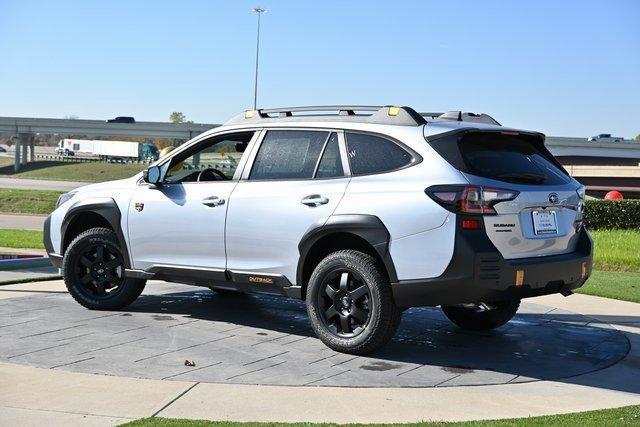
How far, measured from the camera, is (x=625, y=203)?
21.5 meters

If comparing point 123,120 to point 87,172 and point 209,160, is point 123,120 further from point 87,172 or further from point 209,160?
point 209,160

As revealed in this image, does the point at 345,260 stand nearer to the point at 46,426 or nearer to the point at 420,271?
the point at 420,271

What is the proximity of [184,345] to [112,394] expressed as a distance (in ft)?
4.83

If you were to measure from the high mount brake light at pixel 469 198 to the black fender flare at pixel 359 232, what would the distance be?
501 mm

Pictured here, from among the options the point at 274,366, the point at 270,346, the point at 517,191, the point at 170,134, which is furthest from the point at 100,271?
the point at 170,134

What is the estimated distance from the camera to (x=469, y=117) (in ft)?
22.5

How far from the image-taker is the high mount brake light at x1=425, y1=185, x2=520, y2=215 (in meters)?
5.62

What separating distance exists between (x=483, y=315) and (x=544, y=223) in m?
1.63

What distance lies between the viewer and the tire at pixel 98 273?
25.7 feet

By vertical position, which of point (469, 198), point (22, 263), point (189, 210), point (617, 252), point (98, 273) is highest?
point (469, 198)

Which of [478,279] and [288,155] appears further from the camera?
[288,155]

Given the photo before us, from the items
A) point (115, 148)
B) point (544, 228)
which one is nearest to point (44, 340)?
point (544, 228)

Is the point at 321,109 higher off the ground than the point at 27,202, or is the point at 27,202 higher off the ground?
the point at 321,109

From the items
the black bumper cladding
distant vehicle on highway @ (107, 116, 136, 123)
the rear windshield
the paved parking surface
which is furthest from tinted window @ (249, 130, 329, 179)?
distant vehicle on highway @ (107, 116, 136, 123)
